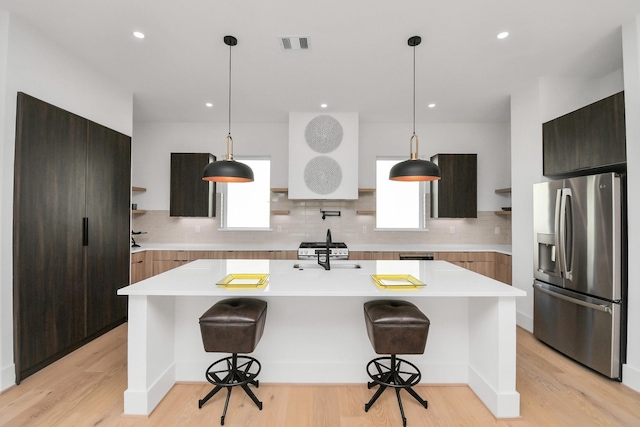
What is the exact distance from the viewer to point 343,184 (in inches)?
168

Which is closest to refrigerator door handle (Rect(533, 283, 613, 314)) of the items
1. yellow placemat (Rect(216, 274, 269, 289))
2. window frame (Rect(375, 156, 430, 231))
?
window frame (Rect(375, 156, 430, 231))

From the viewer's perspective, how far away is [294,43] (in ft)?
8.44

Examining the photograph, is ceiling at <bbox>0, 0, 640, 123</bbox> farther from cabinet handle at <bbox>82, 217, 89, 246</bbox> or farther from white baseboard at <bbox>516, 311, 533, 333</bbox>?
white baseboard at <bbox>516, 311, 533, 333</bbox>

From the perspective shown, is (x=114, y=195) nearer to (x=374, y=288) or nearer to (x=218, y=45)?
(x=218, y=45)

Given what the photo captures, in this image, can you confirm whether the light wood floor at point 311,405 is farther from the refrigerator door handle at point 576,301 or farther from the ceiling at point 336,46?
the ceiling at point 336,46

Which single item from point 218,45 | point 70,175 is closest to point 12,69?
point 70,175

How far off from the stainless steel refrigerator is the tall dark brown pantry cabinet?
455cm

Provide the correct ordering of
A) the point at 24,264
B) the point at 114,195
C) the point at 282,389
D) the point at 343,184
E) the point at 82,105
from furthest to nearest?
the point at 343,184
the point at 114,195
the point at 82,105
the point at 24,264
the point at 282,389

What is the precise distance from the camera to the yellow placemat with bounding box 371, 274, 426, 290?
175 centimetres

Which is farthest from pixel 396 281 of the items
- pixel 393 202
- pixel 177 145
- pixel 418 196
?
pixel 177 145

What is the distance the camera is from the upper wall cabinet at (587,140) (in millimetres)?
2344

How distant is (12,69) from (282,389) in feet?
10.5

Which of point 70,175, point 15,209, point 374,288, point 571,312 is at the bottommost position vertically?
point 571,312

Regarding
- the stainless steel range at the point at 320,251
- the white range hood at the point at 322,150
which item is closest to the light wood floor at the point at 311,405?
the stainless steel range at the point at 320,251
